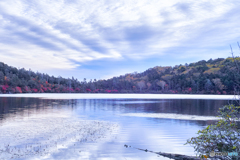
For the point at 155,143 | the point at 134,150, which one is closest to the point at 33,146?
the point at 134,150

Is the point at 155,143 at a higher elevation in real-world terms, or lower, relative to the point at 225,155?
lower

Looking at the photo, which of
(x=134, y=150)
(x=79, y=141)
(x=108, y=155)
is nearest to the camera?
(x=108, y=155)

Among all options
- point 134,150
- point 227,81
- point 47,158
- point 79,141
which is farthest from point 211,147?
point 227,81

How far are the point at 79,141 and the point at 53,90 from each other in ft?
634

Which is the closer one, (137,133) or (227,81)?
(137,133)

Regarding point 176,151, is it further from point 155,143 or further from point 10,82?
point 10,82

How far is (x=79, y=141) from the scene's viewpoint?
555 inches

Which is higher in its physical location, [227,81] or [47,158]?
[227,81]

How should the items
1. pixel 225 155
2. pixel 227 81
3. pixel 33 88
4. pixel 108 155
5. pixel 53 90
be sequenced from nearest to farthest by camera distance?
pixel 225 155 → pixel 108 155 → pixel 227 81 → pixel 33 88 → pixel 53 90

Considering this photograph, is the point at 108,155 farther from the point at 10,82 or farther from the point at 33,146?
the point at 10,82

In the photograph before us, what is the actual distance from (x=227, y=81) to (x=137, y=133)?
144 meters

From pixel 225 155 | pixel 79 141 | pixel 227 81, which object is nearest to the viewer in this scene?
pixel 225 155

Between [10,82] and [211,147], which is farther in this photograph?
[10,82]

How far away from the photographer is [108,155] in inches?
454
